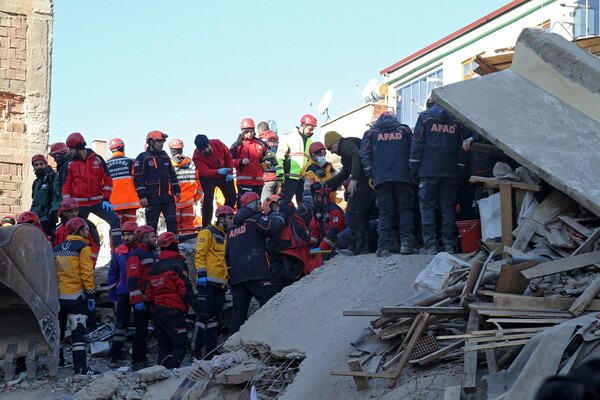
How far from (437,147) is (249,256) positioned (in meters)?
2.78

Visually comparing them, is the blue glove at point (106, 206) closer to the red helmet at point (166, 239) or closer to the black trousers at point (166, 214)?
the black trousers at point (166, 214)

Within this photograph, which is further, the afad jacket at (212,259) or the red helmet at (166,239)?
the afad jacket at (212,259)

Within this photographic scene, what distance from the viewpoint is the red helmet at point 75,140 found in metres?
12.3

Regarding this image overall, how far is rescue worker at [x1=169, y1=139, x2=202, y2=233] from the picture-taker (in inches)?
571

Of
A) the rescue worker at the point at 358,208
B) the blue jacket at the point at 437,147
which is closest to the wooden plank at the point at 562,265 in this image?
the blue jacket at the point at 437,147

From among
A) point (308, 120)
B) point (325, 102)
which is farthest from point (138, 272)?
point (325, 102)

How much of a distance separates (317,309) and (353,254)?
5.14ft

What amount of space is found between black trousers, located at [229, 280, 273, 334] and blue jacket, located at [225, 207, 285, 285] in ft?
0.39

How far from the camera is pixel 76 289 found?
10461mm

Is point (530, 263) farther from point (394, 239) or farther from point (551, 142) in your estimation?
point (394, 239)

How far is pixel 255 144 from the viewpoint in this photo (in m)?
14.0

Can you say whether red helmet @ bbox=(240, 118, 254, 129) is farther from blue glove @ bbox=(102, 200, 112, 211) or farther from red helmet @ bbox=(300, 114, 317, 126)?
blue glove @ bbox=(102, 200, 112, 211)

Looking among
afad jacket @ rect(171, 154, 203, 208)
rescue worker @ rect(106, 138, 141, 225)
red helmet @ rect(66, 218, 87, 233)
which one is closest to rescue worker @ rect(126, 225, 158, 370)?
red helmet @ rect(66, 218, 87, 233)

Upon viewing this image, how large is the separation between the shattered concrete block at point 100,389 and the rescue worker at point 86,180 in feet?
11.7
